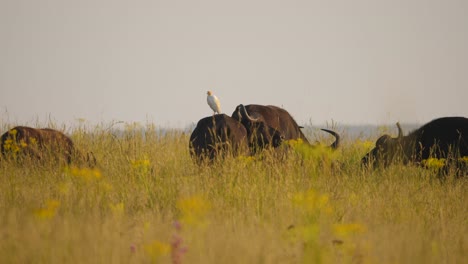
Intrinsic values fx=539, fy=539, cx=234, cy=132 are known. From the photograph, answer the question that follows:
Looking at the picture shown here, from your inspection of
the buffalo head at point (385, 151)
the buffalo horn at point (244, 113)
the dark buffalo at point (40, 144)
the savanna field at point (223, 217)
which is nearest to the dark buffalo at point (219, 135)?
the buffalo horn at point (244, 113)

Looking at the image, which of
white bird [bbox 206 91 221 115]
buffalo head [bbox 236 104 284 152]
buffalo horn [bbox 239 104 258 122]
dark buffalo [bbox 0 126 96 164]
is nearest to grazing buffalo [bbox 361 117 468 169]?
buffalo head [bbox 236 104 284 152]

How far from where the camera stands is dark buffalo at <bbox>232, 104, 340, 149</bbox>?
27.3ft

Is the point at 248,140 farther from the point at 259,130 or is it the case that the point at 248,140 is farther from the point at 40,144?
the point at 40,144

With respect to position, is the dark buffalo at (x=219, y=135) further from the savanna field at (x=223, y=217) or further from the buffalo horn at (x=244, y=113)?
the savanna field at (x=223, y=217)

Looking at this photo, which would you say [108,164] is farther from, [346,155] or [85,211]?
[346,155]

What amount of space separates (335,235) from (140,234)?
1343mm

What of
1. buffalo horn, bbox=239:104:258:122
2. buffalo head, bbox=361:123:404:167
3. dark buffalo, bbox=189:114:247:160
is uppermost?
buffalo horn, bbox=239:104:258:122

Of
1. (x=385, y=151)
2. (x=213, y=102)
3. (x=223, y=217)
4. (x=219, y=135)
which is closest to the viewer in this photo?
(x=223, y=217)

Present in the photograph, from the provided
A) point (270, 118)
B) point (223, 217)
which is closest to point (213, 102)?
point (270, 118)

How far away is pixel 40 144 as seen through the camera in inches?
299

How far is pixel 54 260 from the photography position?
2.87 m

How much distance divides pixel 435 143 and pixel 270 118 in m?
2.76

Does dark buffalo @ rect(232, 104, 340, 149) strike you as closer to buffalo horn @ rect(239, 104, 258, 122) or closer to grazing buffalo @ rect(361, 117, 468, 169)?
buffalo horn @ rect(239, 104, 258, 122)

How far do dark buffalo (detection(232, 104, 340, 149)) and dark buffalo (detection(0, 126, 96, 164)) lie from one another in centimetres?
235
